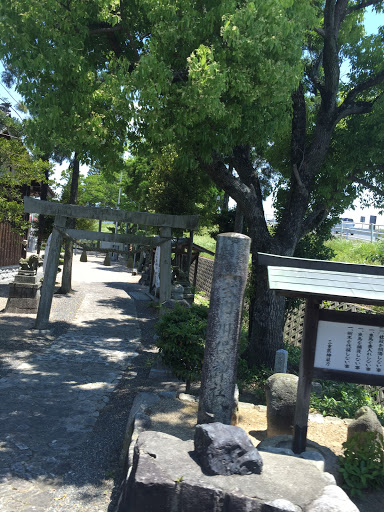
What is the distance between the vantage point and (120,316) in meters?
15.7

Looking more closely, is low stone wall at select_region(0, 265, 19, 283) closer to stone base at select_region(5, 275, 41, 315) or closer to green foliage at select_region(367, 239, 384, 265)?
stone base at select_region(5, 275, 41, 315)

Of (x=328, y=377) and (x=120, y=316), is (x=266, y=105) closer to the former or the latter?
(x=328, y=377)

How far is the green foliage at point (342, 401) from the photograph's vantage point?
7625mm

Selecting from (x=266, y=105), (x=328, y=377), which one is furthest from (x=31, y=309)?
(x=328, y=377)

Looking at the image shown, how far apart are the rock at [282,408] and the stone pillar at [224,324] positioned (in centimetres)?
141

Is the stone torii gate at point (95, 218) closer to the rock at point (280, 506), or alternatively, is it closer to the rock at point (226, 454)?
the rock at point (226, 454)

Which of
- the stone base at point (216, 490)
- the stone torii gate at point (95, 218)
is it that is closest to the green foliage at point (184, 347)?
the stone base at point (216, 490)

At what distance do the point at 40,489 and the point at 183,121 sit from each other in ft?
20.0

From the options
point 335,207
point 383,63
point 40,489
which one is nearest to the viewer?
point 40,489

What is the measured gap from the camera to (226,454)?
3865 millimetres

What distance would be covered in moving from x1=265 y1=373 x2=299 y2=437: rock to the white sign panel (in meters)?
1.25

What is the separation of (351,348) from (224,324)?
152cm

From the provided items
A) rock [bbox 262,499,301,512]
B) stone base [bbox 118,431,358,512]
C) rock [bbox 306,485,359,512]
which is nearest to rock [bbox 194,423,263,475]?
stone base [bbox 118,431,358,512]

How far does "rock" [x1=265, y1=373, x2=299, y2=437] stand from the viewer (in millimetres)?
6074
